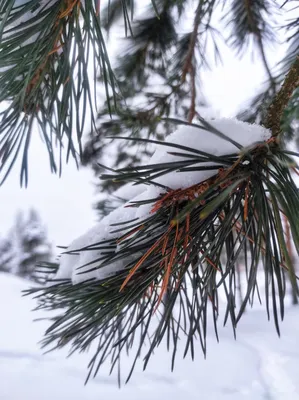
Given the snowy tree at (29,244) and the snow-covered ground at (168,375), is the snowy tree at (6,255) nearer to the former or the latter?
the snowy tree at (29,244)

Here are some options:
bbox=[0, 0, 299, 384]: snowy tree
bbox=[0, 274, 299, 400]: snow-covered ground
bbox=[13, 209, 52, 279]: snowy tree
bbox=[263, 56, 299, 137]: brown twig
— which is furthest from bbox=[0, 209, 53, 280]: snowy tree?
bbox=[263, 56, 299, 137]: brown twig

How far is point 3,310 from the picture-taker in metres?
1.98

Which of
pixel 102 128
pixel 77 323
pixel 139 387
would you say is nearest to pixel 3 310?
pixel 139 387

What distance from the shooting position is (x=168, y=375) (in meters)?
1.18

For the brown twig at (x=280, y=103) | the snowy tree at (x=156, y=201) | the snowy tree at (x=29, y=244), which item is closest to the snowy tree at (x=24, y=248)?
the snowy tree at (x=29, y=244)

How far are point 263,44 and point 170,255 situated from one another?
934 mm

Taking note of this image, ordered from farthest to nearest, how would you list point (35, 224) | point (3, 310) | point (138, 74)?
point (35, 224) < point (3, 310) < point (138, 74)

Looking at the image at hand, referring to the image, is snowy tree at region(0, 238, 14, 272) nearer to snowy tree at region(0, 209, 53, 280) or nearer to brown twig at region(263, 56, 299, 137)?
snowy tree at region(0, 209, 53, 280)

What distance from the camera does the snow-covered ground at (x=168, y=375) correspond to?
993 mm

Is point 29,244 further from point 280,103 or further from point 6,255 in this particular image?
point 280,103

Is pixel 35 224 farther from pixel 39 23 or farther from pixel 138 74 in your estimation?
pixel 39 23

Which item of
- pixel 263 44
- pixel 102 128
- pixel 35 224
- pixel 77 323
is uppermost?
pixel 35 224

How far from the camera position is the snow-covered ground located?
99cm

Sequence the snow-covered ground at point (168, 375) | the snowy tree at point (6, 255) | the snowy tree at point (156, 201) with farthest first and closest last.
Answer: the snowy tree at point (6, 255) < the snow-covered ground at point (168, 375) < the snowy tree at point (156, 201)
